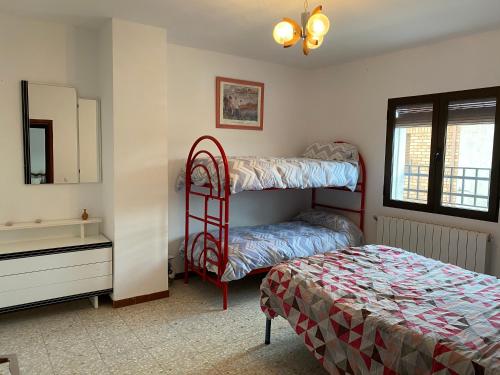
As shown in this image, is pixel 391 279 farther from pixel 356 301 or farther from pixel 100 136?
pixel 100 136

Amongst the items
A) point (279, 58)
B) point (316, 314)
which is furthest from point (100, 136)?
point (316, 314)

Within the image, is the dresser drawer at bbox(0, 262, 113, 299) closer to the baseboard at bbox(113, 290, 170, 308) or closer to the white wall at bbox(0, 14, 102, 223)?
the baseboard at bbox(113, 290, 170, 308)

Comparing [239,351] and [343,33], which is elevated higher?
[343,33]

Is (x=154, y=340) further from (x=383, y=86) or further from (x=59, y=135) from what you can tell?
(x=383, y=86)

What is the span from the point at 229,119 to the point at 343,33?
1.60m

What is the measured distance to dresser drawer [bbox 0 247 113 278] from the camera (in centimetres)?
292

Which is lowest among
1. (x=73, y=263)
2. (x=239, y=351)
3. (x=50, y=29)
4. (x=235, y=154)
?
(x=239, y=351)

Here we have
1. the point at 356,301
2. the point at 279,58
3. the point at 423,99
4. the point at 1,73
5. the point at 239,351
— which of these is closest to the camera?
the point at 356,301

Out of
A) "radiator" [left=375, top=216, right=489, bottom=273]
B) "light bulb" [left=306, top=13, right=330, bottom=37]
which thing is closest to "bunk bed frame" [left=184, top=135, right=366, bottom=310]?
"radiator" [left=375, top=216, right=489, bottom=273]

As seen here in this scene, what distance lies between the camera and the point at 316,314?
85.7 inches

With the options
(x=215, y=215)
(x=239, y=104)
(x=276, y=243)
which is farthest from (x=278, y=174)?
(x=239, y=104)

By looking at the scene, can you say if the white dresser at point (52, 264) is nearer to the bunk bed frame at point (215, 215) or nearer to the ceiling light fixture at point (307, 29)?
the bunk bed frame at point (215, 215)

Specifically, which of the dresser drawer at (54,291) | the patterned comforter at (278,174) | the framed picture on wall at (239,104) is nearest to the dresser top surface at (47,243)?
the dresser drawer at (54,291)

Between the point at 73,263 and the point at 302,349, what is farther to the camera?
the point at 73,263
